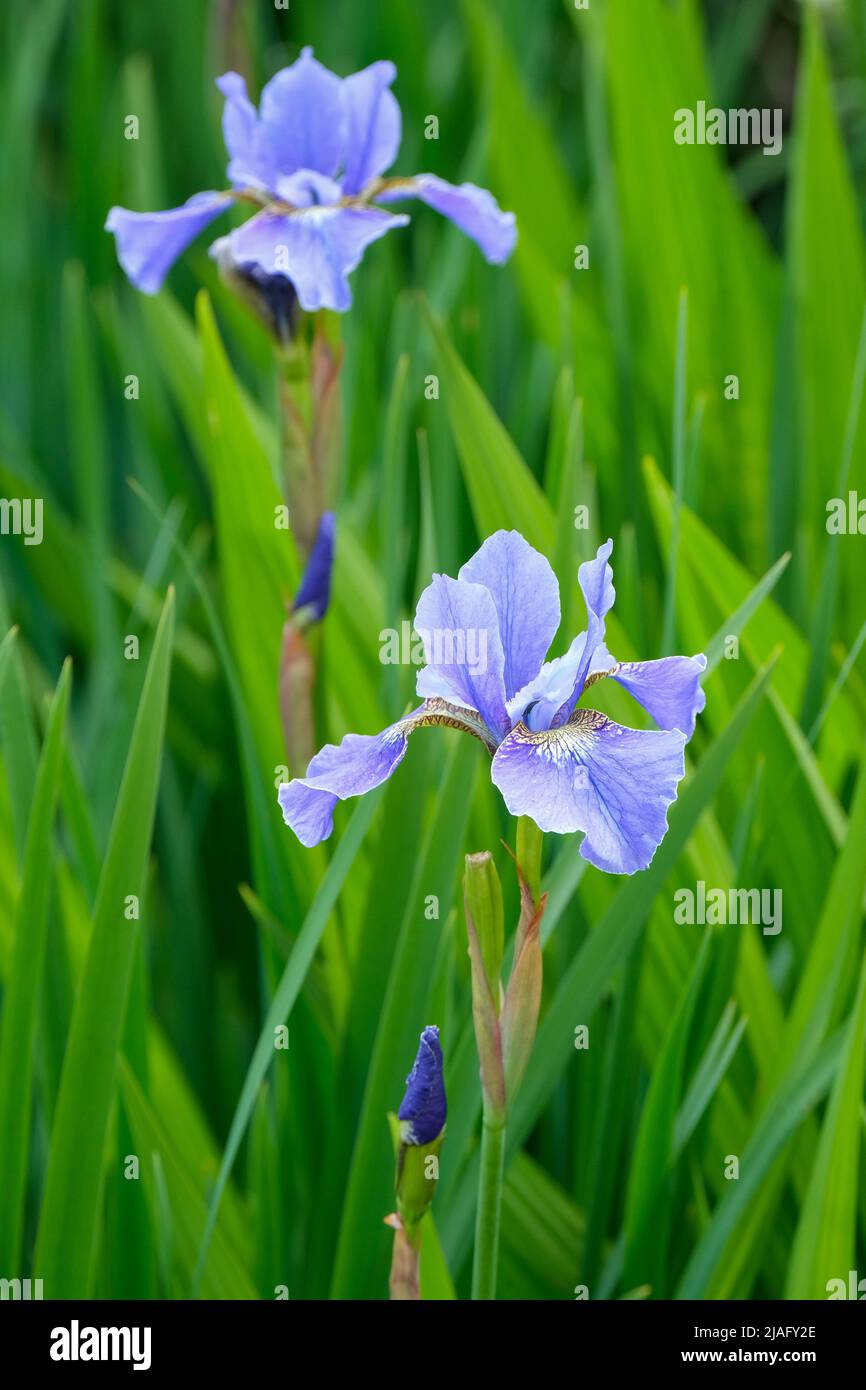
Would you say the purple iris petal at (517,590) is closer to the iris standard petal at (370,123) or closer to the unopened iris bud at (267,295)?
the unopened iris bud at (267,295)

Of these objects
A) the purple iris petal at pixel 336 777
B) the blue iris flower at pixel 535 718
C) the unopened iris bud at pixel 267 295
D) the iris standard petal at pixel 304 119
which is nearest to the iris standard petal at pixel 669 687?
the blue iris flower at pixel 535 718

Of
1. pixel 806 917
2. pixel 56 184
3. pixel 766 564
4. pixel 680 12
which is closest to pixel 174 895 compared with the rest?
pixel 806 917

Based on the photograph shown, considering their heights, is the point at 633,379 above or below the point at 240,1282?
above

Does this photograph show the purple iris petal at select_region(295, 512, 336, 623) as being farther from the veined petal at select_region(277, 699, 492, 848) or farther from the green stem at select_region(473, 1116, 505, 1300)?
the green stem at select_region(473, 1116, 505, 1300)
